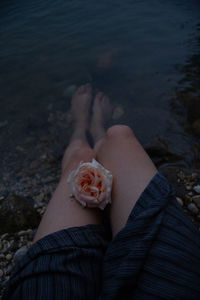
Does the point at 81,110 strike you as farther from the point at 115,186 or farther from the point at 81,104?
the point at 115,186

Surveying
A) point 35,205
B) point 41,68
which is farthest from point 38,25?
point 35,205

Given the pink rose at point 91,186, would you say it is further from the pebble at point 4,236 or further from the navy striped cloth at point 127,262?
the pebble at point 4,236

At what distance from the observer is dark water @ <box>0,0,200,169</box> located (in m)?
2.99

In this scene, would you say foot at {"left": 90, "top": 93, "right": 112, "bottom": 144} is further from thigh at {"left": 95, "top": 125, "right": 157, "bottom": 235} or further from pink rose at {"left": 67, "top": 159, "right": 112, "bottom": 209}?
pink rose at {"left": 67, "top": 159, "right": 112, "bottom": 209}

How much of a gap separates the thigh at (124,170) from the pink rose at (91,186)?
0.07 metres

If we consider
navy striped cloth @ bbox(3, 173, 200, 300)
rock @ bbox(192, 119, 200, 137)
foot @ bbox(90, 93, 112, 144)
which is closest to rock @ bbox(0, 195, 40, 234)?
navy striped cloth @ bbox(3, 173, 200, 300)

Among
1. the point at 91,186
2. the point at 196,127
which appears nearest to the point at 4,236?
the point at 91,186

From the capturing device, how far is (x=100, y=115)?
3143 mm

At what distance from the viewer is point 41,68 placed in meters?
3.97

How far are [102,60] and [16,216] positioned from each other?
2989 mm

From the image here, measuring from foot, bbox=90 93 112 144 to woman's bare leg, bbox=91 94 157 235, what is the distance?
838 millimetres

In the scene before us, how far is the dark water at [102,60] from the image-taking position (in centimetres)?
299

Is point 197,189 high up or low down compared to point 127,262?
down

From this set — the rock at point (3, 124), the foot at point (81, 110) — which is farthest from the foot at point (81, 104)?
the rock at point (3, 124)
